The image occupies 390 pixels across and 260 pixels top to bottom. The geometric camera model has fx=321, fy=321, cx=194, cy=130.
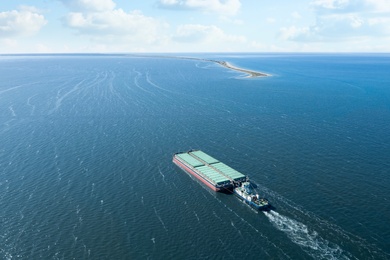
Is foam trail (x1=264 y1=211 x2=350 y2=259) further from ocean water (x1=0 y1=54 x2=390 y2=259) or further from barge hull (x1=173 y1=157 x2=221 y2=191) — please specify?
barge hull (x1=173 y1=157 x2=221 y2=191)

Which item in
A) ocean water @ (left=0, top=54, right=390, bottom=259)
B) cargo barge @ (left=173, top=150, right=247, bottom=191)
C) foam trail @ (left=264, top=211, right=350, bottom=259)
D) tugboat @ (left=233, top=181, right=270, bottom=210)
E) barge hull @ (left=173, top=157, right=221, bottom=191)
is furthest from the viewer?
barge hull @ (left=173, top=157, right=221, bottom=191)

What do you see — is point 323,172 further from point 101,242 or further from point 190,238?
point 101,242

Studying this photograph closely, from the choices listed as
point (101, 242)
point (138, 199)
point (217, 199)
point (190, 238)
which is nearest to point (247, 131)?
point (217, 199)

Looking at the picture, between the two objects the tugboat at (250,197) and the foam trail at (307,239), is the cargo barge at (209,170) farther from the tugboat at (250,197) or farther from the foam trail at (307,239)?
the foam trail at (307,239)

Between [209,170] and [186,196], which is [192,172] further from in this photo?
[186,196]

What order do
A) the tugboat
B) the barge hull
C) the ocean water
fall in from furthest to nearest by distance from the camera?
the barge hull → the tugboat → the ocean water

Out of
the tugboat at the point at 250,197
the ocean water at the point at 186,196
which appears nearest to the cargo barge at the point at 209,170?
the ocean water at the point at 186,196

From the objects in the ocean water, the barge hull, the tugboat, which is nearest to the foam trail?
the ocean water
